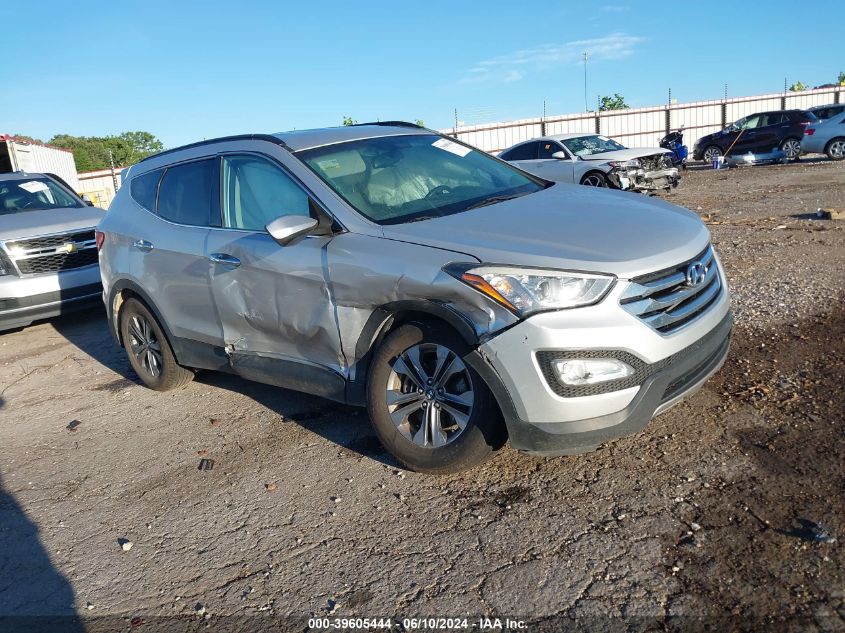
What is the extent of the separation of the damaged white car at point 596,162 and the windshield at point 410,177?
10949 mm

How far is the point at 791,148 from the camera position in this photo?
A: 23.8 meters

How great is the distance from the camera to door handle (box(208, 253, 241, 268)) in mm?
4535

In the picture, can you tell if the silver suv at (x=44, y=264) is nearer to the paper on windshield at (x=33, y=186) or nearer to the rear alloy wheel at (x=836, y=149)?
the paper on windshield at (x=33, y=186)

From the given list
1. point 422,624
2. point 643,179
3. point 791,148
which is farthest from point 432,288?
point 791,148

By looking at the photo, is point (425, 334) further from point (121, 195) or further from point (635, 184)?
point (635, 184)

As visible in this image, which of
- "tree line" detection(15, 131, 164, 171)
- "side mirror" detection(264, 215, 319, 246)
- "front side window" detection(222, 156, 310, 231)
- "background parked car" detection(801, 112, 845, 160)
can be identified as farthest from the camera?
"tree line" detection(15, 131, 164, 171)

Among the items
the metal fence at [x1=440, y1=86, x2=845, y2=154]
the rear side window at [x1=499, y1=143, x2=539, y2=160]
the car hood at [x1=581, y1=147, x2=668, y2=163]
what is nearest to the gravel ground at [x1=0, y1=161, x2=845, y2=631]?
the car hood at [x1=581, y1=147, x2=668, y2=163]

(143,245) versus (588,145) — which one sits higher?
(143,245)

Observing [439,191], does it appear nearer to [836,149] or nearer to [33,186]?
[33,186]

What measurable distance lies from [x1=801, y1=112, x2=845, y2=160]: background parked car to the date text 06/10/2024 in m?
23.9

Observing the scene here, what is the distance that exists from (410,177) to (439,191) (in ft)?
0.69

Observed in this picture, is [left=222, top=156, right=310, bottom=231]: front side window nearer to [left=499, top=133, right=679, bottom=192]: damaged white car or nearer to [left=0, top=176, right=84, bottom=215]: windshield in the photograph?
[left=0, top=176, right=84, bottom=215]: windshield

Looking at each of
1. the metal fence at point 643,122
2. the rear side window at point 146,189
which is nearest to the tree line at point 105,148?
the metal fence at point 643,122

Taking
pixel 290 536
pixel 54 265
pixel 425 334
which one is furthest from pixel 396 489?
pixel 54 265
